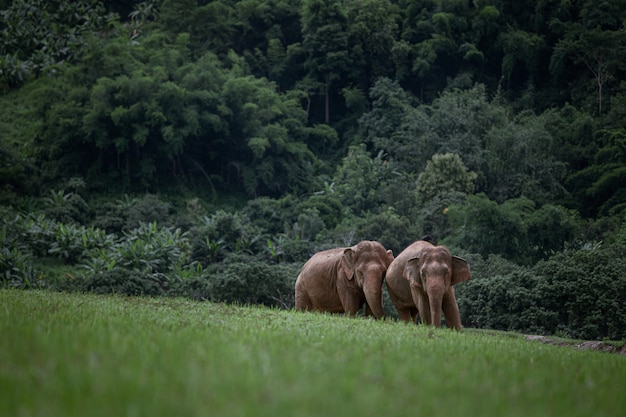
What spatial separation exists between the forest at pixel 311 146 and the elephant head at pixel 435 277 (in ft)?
21.5

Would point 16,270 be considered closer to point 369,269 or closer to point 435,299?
point 369,269

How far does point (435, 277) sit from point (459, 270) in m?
0.77

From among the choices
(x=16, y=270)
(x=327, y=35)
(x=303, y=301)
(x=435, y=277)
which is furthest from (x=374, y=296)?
(x=327, y=35)

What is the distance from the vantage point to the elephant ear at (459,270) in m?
12.4

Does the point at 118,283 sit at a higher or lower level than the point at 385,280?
lower

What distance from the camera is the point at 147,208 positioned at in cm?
3912

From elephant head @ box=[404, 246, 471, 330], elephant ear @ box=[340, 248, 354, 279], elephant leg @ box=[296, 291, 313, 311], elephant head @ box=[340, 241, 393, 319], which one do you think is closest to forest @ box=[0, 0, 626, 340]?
elephant leg @ box=[296, 291, 313, 311]

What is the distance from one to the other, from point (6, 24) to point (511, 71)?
128 feet

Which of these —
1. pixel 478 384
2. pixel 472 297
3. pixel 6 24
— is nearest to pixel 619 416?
pixel 478 384

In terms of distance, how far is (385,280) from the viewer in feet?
48.3

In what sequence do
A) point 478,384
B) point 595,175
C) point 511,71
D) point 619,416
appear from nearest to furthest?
1. point 619,416
2. point 478,384
3. point 595,175
4. point 511,71

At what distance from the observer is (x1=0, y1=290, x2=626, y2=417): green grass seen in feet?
11.2

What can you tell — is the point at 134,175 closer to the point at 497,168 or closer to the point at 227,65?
the point at 227,65

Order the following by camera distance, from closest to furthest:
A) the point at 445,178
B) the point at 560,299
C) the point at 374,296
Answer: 1. the point at 374,296
2. the point at 560,299
3. the point at 445,178
